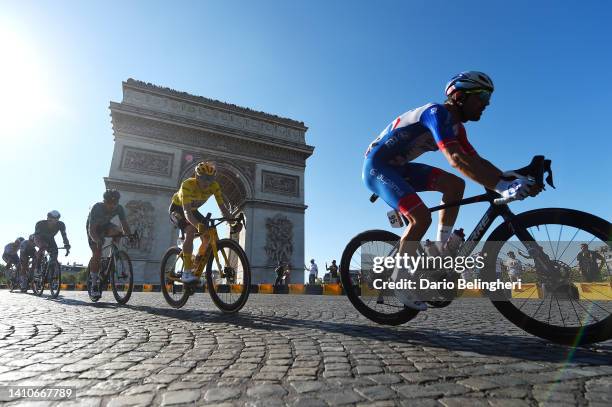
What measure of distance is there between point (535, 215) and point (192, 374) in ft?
7.26

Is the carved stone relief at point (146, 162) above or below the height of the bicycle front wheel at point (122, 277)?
above

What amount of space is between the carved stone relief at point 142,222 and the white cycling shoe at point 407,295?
19663mm

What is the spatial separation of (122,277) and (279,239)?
1807 cm

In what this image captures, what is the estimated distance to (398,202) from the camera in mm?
2752

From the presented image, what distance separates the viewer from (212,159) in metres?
23.4

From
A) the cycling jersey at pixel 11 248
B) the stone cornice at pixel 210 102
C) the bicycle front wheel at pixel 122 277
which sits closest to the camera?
the bicycle front wheel at pixel 122 277

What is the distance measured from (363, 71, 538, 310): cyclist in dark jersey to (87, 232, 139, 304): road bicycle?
4.13 metres

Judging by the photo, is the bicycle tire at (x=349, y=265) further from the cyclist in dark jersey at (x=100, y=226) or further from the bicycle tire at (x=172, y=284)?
the cyclist in dark jersey at (x=100, y=226)

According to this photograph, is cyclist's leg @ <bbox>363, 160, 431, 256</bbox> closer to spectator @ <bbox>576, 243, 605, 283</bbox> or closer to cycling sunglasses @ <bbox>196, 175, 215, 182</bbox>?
spectator @ <bbox>576, 243, 605, 283</bbox>

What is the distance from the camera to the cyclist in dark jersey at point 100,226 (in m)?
5.71

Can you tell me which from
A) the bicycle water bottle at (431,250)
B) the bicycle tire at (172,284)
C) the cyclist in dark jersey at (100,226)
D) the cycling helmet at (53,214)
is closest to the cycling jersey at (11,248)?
the cycling helmet at (53,214)

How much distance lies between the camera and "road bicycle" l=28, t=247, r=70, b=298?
684cm

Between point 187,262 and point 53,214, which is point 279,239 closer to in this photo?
point 53,214

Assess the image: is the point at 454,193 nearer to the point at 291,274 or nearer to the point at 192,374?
the point at 192,374
